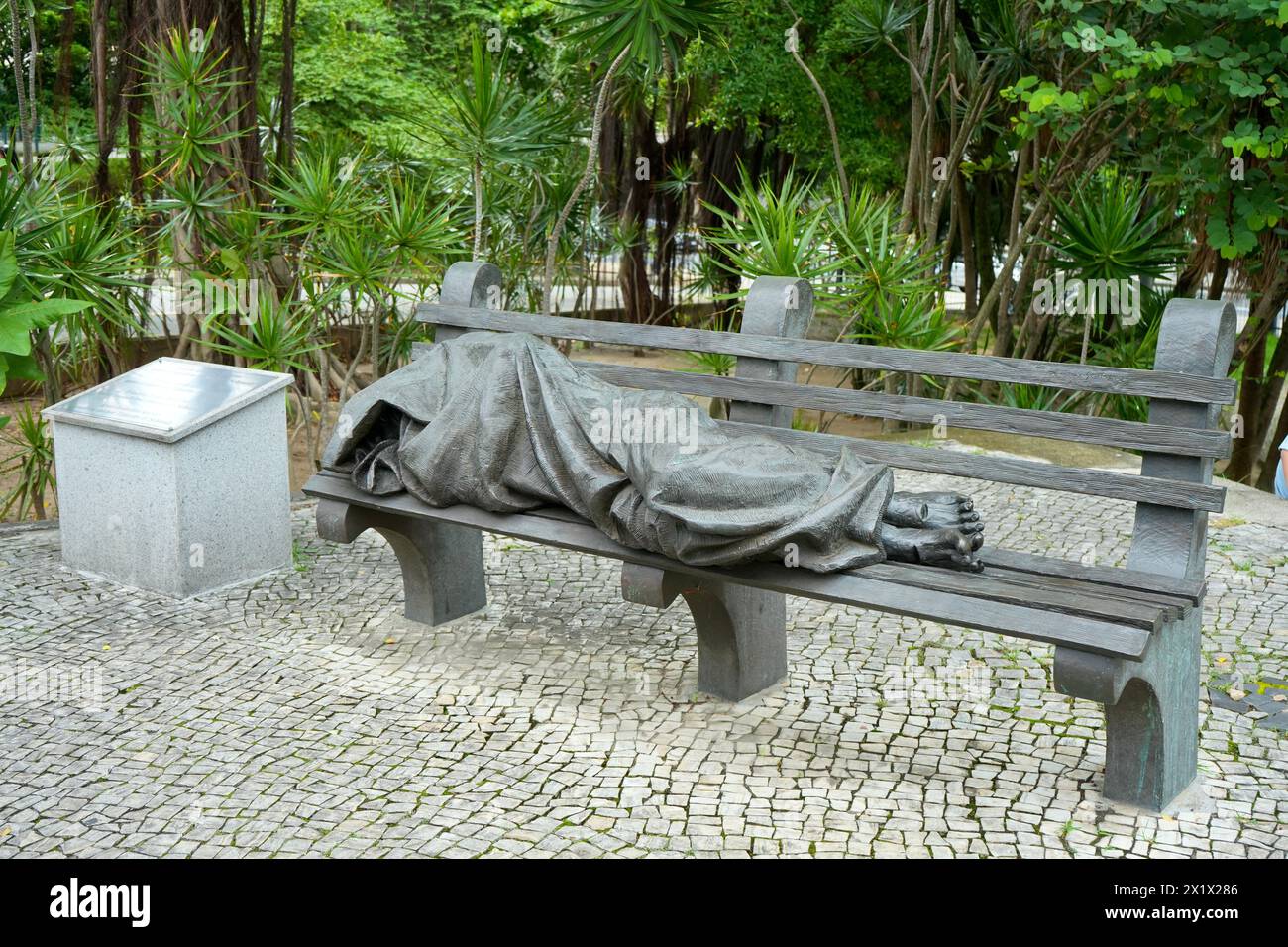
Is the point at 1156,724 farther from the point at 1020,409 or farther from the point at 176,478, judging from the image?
the point at 176,478

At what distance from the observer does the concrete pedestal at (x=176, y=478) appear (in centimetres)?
454

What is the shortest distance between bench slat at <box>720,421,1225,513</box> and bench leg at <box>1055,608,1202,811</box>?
0.97 feet

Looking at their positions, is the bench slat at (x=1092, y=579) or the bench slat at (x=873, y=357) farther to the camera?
the bench slat at (x=873, y=357)

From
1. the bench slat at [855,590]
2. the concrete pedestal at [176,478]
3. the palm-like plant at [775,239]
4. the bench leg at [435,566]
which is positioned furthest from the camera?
the palm-like plant at [775,239]

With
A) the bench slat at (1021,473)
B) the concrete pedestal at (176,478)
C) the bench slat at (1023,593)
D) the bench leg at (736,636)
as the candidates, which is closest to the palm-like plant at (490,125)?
the concrete pedestal at (176,478)

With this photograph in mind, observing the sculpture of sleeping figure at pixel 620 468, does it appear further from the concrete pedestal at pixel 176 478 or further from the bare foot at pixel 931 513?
the concrete pedestal at pixel 176 478

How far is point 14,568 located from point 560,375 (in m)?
2.47

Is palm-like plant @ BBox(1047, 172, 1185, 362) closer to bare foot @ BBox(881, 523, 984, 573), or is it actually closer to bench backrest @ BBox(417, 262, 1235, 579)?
bench backrest @ BBox(417, 262, 1235, 579)

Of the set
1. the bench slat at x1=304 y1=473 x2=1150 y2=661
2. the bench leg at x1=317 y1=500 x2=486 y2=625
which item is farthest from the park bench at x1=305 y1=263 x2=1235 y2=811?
the bench leg at x1=317 y1=500 x2=486 y2=625

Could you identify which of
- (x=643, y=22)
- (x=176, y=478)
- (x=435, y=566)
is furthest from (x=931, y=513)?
(x=643, y=22)

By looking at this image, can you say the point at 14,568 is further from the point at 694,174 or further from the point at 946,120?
the point at 694,174

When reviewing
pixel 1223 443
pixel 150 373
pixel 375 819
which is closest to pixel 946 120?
pixel 150 373

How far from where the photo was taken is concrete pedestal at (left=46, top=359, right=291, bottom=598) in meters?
4.54

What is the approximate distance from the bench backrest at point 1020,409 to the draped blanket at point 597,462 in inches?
11.7
